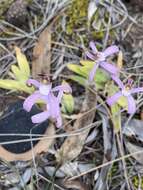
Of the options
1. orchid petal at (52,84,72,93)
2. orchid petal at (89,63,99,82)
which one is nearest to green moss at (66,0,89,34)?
orchid petal at (89,63,99,82)

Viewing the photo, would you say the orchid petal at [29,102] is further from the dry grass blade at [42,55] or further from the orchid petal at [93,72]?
the dry grass blade at [42,55]

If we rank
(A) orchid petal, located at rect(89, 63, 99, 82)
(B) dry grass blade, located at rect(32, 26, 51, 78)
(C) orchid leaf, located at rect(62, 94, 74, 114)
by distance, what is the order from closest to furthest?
(A) orchid petal, located at rect(89, 63, 99, 82) < (C) orchid leaf, located at rect(62, 94, 74, 114) < (B) dry grass blade, located at rect(32, 26, 51, 78)

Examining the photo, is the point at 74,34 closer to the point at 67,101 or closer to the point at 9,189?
the point at 67,101

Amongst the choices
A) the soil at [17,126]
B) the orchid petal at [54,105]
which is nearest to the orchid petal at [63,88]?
the orchid petal at [54,105]

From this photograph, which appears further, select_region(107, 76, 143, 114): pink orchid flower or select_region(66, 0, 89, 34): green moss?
select_region(66, 0, 89, 34): green moss

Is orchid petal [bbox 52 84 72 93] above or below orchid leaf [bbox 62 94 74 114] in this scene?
above

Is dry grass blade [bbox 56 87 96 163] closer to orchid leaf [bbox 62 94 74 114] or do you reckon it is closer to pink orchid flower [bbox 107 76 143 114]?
orchid leaf [bbox 62 94 74 114]

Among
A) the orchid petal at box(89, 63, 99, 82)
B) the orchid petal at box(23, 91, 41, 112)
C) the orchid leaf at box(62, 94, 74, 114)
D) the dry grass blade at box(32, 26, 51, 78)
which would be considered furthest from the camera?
the dry grass blade at box(32, 26, 51, 78)
